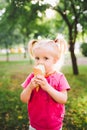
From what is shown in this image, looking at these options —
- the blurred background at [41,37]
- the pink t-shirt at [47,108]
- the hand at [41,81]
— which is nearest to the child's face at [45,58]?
the pink t-shirt at [47,108]

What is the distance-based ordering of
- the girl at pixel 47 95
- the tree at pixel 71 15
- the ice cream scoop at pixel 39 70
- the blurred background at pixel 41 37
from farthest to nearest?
the tree at pixel 71 15 < the blurred background at pixel 41 37 < the girl at pixel 47 95 < the ice cream scoop at pixel 39 70

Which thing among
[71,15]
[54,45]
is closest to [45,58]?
[54,45]

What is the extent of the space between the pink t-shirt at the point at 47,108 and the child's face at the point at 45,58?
0.12 meters

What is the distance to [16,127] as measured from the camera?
6.61m

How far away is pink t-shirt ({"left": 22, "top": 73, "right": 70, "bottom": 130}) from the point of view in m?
3.27

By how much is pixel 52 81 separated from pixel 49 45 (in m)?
0.40

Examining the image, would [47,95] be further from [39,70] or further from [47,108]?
[39,70]

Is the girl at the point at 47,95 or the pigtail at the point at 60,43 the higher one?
the pigtail at the point at 60,43

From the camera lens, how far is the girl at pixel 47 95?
10.7 feet

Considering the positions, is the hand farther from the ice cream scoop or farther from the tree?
the tree

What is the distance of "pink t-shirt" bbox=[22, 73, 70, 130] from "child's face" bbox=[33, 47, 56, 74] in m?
0.12

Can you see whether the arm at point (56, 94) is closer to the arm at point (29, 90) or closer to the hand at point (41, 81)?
the hand at point (41, 81)

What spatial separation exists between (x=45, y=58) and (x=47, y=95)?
393 millimetres

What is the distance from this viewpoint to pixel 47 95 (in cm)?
327
